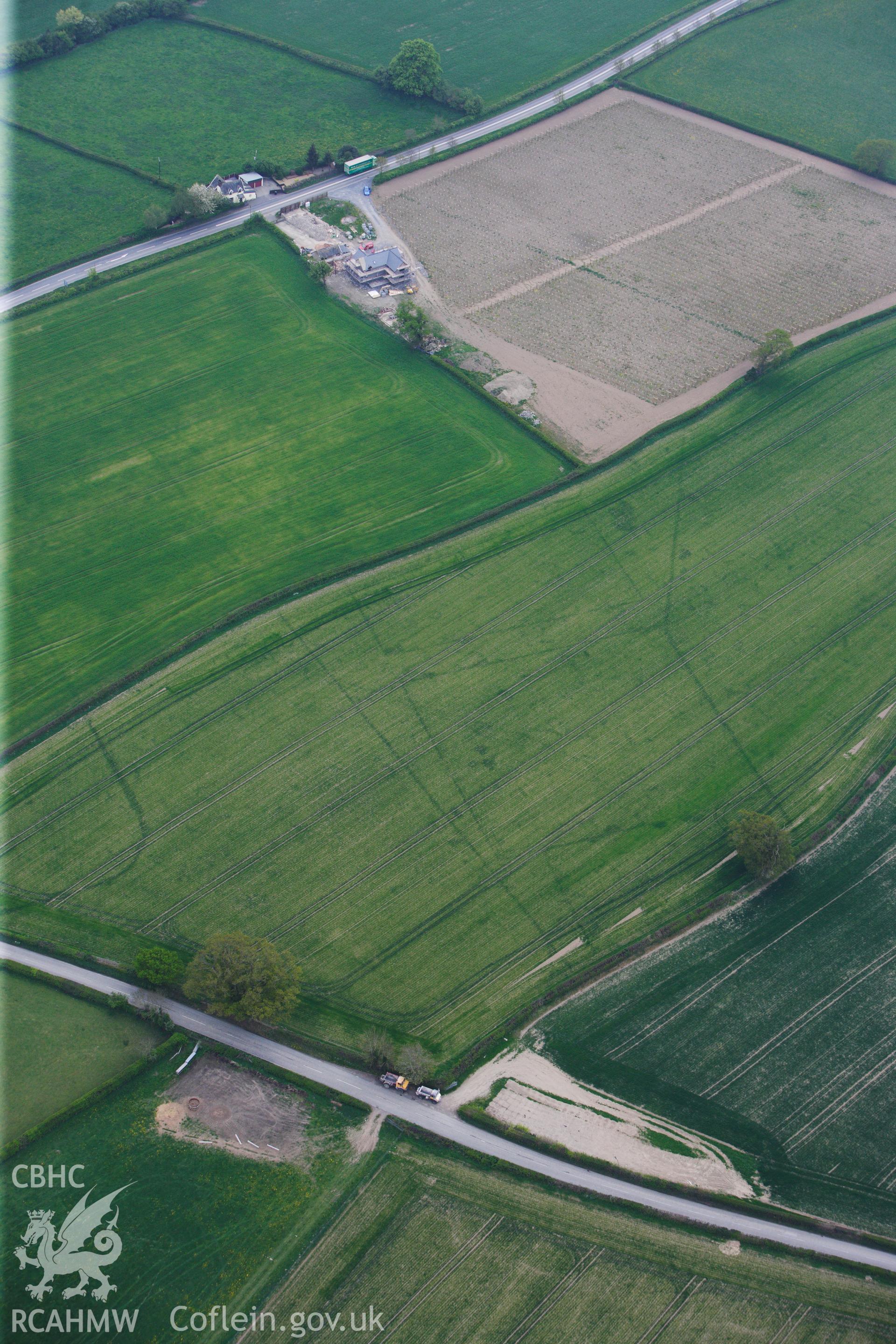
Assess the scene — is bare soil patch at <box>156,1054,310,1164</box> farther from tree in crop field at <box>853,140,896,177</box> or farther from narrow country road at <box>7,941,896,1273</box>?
tree in crop field at <box>853,140,896,177</box>

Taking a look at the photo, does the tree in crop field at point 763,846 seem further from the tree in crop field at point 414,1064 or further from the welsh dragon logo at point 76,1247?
the welsh dragon logo at point 76,1247

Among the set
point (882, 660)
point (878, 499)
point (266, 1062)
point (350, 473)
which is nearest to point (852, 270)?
point (878, 499)

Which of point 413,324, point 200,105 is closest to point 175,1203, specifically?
point 413,324

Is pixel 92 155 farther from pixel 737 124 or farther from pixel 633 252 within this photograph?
pixel 737 124

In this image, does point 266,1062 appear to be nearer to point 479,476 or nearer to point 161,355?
point 479,476

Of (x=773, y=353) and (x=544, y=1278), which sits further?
(x=773, y=353)
